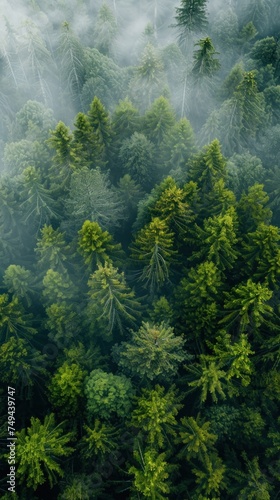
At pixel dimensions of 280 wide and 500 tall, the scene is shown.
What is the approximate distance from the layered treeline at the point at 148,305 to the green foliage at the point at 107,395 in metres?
0.09

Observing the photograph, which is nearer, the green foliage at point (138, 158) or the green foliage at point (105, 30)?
the green foliage at point (138, 158)

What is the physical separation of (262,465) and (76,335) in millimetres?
14643

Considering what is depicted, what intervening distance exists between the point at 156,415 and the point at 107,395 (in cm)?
335

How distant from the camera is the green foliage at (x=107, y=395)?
828 inches

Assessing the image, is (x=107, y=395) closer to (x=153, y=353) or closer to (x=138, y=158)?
(x=153, y=353)

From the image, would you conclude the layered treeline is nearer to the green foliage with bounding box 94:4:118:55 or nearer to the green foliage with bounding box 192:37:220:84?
the green foliage with bounding box 192:37:220:84

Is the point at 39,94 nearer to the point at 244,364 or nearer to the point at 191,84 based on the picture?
the point at 191,84

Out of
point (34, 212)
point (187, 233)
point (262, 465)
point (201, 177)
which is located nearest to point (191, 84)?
point (201, 177)

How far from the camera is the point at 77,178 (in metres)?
24.8

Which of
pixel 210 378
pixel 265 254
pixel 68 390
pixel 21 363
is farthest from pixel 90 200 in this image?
pixel 210 378

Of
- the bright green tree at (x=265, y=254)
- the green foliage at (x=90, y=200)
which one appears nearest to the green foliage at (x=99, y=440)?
the bright green tree at (x=265, y=254)

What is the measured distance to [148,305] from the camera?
2662 cm

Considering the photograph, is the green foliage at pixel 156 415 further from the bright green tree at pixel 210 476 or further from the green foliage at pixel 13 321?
the green foliage at pixel 13 321

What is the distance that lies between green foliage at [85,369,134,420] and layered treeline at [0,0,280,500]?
87 millimetres
